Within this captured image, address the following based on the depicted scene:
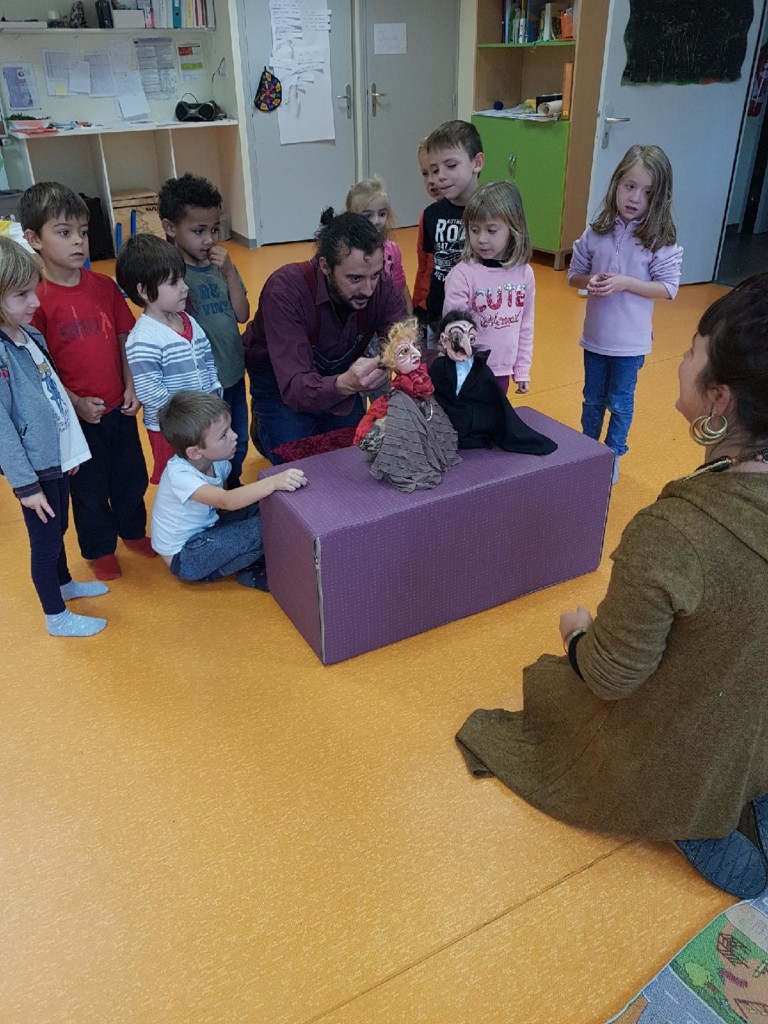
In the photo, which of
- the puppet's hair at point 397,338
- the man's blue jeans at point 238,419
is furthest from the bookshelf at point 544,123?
the puppet's hair at point 397,338

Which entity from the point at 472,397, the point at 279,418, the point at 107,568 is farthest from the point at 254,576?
the point at 472,397

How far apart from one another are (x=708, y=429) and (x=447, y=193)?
169 cm

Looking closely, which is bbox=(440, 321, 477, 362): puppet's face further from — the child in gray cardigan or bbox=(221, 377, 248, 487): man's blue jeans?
the child in gray cardigan

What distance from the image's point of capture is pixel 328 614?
6.55 feet

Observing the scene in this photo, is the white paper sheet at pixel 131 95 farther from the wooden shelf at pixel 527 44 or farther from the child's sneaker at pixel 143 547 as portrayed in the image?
the child's sneaker at pixel 143 547

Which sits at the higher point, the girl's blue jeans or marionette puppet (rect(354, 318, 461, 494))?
marionette puppet (rect(354, 318, 461, 494))

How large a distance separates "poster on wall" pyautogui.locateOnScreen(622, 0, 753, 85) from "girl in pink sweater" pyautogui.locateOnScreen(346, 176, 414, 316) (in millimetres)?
2712

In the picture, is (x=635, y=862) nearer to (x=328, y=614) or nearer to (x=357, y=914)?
(x=357, y=914)

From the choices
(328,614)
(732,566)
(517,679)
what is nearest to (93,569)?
(328,614)

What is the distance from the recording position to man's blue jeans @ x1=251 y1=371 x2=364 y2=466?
2.74 m

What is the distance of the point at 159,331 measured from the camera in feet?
7.25

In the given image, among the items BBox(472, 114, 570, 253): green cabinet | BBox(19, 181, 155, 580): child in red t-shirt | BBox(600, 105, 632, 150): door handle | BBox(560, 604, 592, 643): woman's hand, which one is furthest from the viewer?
BBox(472, 114, 570, 253): green cabinet

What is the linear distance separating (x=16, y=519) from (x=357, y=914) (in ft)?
6.46

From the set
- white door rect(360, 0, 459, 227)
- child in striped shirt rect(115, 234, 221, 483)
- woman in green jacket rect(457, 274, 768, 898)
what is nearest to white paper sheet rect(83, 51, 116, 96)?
white door rect(360, 0, 459, 227)
